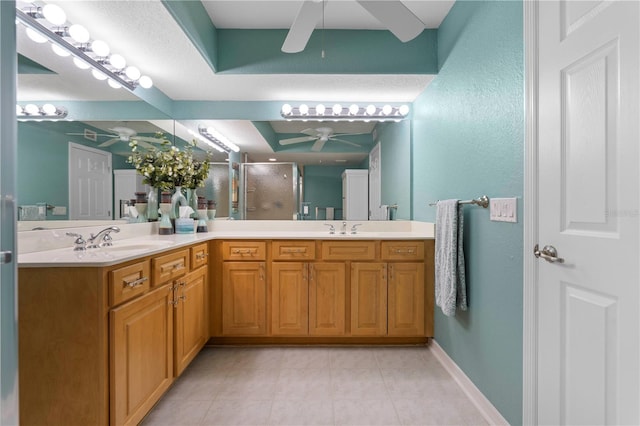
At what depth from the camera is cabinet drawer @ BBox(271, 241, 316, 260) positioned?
8.02 ft

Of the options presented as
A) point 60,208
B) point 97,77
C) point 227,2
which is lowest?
point 60,208

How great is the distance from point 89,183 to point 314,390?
184 centimetres

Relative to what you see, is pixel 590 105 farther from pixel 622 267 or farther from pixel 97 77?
pixel 97 77

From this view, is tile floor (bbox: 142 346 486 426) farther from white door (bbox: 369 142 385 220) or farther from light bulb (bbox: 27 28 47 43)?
light bulb (bbox: 27 28 47 43)

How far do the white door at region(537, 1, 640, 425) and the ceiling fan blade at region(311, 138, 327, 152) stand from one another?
190cm

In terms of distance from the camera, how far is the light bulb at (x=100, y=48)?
1.84m

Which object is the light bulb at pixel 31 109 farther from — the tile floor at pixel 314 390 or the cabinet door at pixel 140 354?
the tile floor at pixel 314 390

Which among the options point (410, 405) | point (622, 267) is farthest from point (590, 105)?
point (410, 405)

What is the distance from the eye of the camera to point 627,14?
92 centimetres

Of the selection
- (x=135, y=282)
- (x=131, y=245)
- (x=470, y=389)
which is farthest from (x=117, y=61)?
(x=470, y=389)

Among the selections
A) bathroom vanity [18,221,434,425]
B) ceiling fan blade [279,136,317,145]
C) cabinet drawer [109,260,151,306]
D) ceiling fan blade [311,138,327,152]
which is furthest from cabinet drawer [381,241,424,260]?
cabinet drawer [109,260,151,306]

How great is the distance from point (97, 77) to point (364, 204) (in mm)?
2213

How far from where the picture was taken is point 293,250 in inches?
96.4

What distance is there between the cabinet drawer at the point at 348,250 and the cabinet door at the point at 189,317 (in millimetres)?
932
